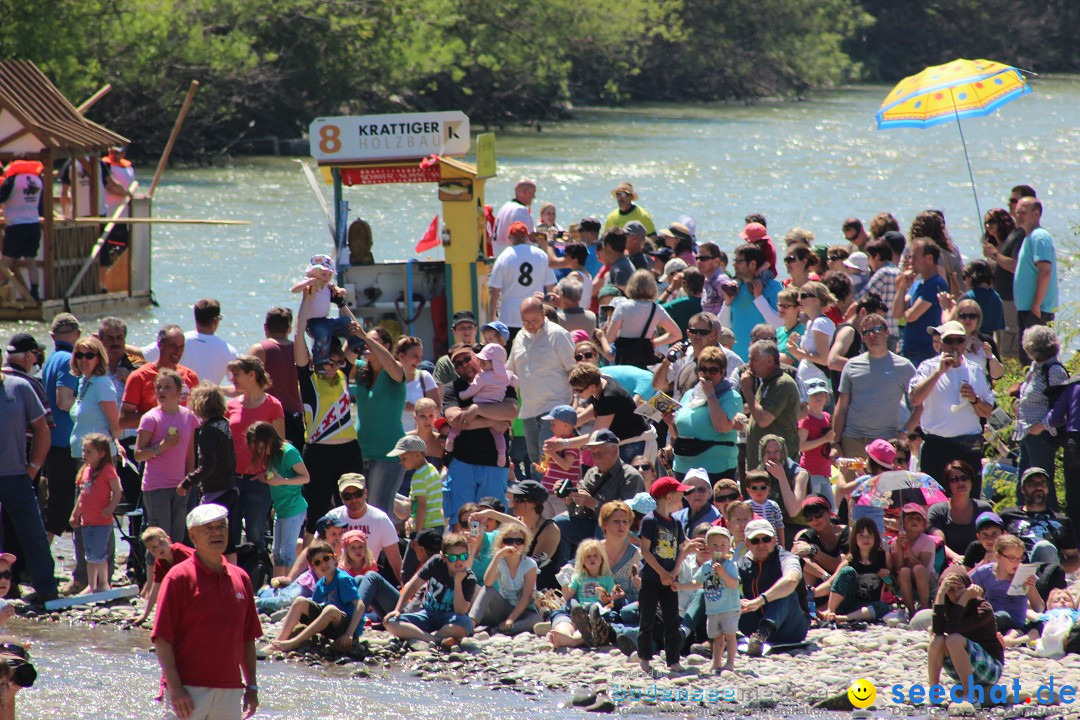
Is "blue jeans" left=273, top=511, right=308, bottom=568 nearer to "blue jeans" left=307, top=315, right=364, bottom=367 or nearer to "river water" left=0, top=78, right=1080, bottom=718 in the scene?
"blue jeans" left=307, top=315, right=364, bottom=367

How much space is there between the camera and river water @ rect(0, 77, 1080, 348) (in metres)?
25.1

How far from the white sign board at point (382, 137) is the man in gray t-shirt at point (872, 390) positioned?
15.3ft

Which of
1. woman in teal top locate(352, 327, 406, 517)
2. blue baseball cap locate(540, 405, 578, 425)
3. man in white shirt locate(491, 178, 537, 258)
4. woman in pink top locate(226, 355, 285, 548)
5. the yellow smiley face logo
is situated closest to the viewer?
the yellow smiley face logo

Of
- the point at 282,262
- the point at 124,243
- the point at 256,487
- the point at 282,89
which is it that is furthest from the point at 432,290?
the point at 282,89

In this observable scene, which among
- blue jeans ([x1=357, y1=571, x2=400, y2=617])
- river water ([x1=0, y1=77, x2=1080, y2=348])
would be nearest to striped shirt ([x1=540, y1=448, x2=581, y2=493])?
blue jeans ([x1=357, y1=571, x2=400, y2=617])

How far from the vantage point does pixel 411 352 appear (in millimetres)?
10141

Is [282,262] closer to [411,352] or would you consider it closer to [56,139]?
[56,139]

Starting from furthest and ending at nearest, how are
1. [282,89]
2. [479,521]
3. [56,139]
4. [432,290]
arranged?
[282,89]
[56,139]
[432,290]
[479,521]

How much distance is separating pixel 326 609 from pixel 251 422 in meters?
1.35

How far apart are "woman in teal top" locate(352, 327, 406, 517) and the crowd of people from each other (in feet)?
0.05

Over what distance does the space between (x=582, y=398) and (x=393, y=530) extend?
151cm

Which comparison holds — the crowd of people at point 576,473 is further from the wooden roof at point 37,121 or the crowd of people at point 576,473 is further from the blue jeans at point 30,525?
the wooden roof at point 37,121

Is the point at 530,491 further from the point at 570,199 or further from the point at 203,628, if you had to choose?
the point at 570,199

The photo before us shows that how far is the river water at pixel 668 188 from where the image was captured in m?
25.1
